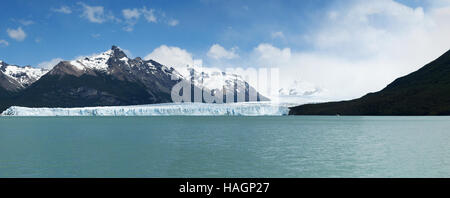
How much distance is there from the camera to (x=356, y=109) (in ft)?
651

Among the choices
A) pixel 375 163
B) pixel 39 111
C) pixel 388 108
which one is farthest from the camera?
pixel 388 108

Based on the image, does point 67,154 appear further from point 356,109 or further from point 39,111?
point 356,109

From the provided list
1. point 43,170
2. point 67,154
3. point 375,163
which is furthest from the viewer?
point 67,154

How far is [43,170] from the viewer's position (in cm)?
2495
